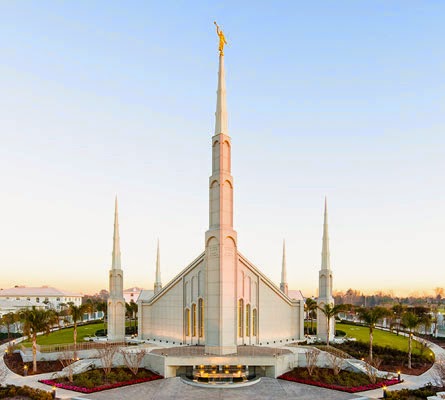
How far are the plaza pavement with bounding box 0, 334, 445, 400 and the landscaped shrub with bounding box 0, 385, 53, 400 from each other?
1306mm

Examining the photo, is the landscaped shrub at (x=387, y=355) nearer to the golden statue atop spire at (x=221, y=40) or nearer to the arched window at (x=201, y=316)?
the arched window at (x=201, y=316)

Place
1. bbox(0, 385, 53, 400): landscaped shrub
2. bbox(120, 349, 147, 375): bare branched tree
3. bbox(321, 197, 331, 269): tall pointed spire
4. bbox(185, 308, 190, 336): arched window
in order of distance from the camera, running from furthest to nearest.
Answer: bbox(321, 197, 331, 269): tall pointed spire, bbox(185, 308, 190, 336): arched window, bbox(120, 349, 147, 375): bare branched tree, bbox(0, 385, 53, 400): landscaped shrub

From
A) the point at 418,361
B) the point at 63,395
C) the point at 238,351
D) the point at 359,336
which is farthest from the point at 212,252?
the point at 359,336

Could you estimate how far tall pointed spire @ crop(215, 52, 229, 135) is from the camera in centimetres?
3719

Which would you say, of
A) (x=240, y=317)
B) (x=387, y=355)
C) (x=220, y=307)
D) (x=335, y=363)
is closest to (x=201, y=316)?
(x=240, y=317)

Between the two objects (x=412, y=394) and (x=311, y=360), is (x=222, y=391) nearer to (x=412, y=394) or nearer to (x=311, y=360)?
(x=311, y=360)

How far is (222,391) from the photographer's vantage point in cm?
2888

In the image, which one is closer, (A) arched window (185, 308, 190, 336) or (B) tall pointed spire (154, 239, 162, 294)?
(A) arched window (185, 308, 190, 336)

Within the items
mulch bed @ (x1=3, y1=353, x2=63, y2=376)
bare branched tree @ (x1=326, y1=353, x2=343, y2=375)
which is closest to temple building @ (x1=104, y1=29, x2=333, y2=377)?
bare branched tree @ (x1=326, y1=353, x2=343, y2=375)

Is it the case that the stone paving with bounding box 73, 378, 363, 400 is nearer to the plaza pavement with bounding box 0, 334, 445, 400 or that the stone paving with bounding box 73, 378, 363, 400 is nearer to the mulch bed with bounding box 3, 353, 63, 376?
the plaza pavement with bounding box 0, 334, 445, 400

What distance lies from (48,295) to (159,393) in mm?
117601

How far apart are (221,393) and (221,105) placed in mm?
25561

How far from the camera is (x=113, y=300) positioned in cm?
4903

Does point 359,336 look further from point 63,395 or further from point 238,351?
A: point 63,395
